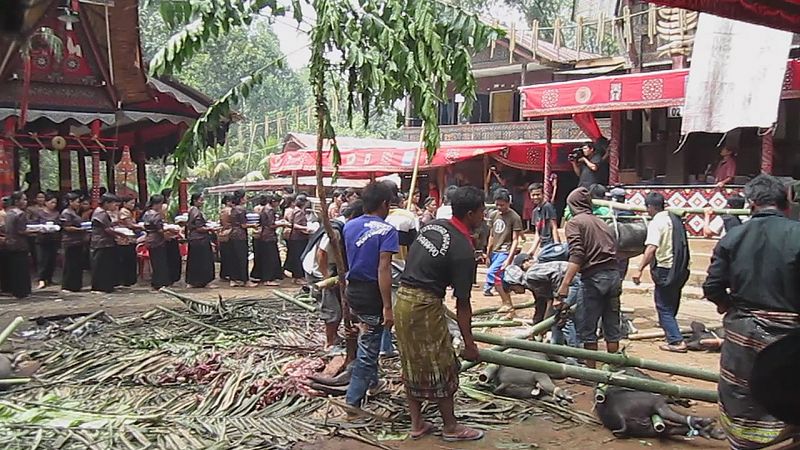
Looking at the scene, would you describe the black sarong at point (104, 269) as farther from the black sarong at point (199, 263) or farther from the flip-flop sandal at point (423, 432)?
the flip-flop sandal at point (423, 432)

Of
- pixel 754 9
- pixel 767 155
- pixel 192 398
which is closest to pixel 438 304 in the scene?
pixel 192 398

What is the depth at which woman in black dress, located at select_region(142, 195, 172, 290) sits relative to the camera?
38.6 feet

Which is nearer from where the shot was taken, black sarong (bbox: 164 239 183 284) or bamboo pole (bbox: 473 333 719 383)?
bamboo pole (bbox: 473 333 719 383)

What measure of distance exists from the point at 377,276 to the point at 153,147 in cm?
1348

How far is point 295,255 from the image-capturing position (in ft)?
44.4

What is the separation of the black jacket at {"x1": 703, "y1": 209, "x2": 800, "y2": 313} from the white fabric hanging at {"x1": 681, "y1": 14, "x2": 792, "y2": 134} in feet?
25.9

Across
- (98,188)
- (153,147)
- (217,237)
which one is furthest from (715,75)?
(153,147)

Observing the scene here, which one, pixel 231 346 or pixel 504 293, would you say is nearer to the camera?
pixel 231 346

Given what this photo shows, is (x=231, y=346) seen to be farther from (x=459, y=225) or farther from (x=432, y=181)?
(x=432, y=181)

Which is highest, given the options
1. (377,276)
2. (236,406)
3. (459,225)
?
(459,225)

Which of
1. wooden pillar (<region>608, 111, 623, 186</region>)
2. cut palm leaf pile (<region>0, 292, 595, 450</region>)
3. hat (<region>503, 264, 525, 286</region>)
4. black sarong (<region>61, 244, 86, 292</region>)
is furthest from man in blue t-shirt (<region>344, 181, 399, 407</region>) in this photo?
wooden pillar (<region>608, 111, 623, 186</region>)

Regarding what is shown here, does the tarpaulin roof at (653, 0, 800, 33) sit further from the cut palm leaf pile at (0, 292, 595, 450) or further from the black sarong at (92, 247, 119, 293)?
the black sarong at (92, 247, 119, 293)

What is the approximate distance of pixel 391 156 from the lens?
22.2m

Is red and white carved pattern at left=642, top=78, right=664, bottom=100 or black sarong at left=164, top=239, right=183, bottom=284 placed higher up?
red and white carved pattern at left=642, top=78, right=664, bottom=100
